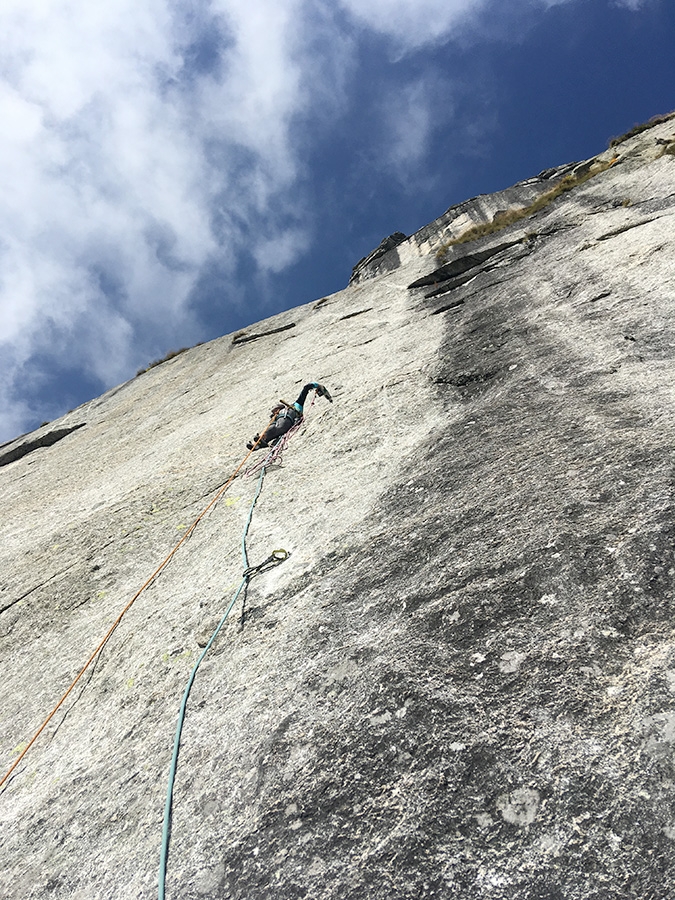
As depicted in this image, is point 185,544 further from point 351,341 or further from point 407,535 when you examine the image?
point 351,341

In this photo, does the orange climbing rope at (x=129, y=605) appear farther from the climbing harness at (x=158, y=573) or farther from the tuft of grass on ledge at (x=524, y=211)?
the tuft of grass on ledge at (x=524, y=211)

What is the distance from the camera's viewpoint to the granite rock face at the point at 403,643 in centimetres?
201

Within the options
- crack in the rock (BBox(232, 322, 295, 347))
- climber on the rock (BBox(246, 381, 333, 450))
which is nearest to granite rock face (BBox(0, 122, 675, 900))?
climber on the rock (BBox(246, 381, 333, 450))

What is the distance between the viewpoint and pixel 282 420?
23.0 feet

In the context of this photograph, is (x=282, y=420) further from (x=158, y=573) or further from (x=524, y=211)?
(x=524, y=211)

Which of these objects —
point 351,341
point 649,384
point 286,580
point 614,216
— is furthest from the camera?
point 351,341

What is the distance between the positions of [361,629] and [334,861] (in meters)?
1.15

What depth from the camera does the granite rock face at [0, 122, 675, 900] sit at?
2.01 m

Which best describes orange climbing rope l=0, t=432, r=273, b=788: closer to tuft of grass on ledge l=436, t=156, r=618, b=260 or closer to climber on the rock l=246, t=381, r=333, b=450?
climber on the rock l=246, t=381, r=333, b=450

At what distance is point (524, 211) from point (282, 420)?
27.8ft

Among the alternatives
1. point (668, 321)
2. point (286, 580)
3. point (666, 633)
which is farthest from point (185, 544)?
point (668, 321)

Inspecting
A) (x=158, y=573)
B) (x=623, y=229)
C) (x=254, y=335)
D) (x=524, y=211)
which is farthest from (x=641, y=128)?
(x=158, y=573)

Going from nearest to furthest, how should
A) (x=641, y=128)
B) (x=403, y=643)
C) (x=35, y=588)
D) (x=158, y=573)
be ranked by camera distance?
(x=403, y=643) < (x=158, y=573) < (x=35, y=588) < (x=641, y=128)

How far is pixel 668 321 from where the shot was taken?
189 inches
